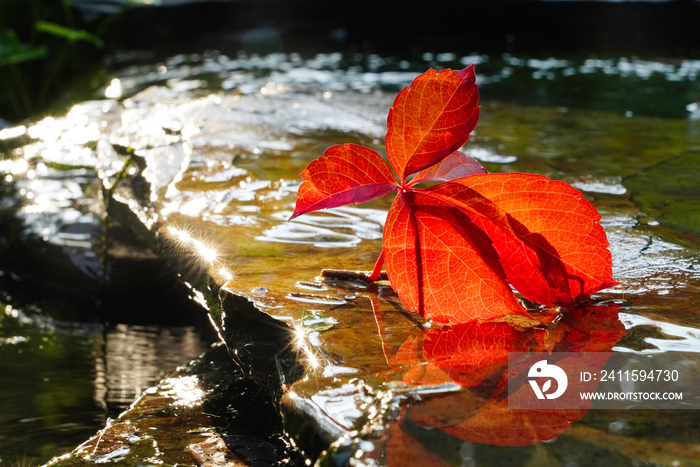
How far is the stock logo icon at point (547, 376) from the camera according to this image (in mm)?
810

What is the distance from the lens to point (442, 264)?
96cm

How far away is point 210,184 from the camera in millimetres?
1872

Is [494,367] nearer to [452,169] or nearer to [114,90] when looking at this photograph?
[452,169]

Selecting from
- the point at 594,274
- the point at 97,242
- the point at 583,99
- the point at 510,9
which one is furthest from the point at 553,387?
the point at 510,9

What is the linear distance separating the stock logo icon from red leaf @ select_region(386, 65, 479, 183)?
0.38m

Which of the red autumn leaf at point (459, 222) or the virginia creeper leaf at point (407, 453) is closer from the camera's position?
the virginia creeper leaf at point (407, 453)

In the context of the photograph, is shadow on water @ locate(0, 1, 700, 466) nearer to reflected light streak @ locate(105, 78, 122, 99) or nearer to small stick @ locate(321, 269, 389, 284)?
small stick @ locate(321, 269, 389, 284)

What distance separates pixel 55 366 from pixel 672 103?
3.85 m

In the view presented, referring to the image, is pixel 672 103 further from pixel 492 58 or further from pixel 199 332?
pixel 199 332

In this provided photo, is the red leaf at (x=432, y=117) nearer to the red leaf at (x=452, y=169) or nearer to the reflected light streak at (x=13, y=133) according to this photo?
the red leaf at (x=452, y=169)

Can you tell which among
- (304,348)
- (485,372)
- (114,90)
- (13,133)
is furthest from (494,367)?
(114,90)

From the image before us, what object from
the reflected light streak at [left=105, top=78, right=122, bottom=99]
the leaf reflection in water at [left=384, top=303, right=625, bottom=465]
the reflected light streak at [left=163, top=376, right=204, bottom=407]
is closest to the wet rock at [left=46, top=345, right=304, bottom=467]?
the reflected light streak at [left=163, top=376, right=204, bottom=407]

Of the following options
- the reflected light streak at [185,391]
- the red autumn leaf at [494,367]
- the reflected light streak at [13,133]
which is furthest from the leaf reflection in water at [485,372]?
the reflected light streak at [13,133]

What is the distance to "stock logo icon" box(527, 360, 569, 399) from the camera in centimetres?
81
